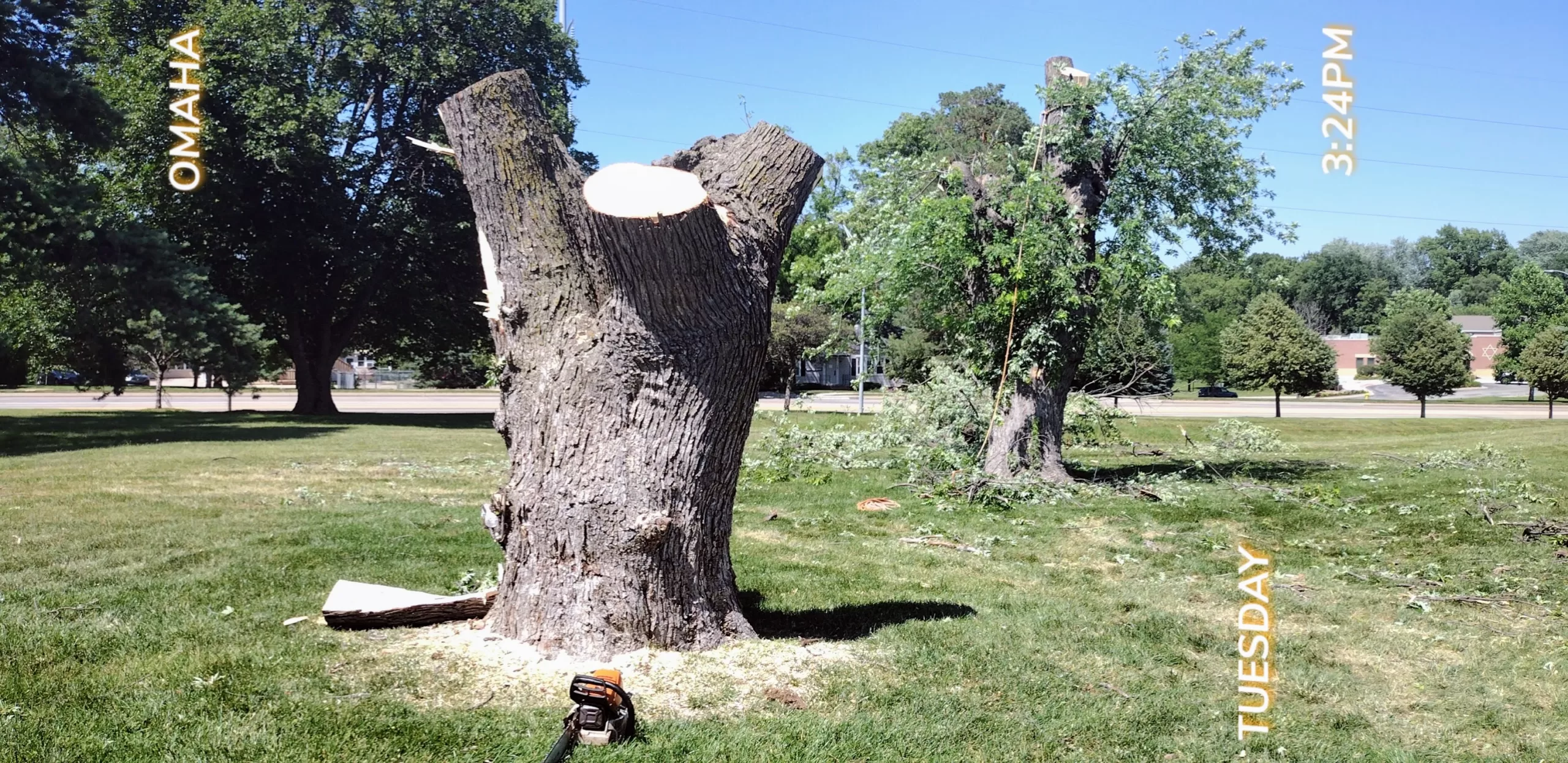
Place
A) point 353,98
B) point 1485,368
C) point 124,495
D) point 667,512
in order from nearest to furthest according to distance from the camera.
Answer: point 667,512 < point 124,495 < point 353,98 < point 1485,368

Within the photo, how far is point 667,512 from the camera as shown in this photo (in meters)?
4.47

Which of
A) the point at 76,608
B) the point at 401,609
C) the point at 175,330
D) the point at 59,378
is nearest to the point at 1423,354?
the point at 175,330

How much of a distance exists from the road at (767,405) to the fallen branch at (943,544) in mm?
14566

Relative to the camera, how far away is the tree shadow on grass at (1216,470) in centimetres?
1248

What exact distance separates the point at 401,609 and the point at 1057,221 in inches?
340

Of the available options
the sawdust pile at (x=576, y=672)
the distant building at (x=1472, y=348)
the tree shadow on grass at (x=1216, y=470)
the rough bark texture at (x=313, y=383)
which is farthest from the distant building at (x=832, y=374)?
the sawdust pile at (x=576, y=672)

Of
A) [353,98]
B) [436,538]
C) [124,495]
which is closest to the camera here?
[436,538]

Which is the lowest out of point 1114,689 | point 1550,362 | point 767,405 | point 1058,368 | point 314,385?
point 1114,689

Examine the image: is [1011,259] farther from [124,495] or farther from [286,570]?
[124,495]

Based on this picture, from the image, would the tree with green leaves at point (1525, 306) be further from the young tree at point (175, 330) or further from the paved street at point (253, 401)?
the young tree at point (175, 330)

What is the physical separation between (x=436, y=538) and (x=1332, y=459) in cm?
1300

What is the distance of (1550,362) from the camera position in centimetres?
2888

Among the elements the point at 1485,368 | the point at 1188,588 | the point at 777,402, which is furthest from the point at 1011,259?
the point at 1485,368

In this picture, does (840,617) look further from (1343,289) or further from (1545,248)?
(1545,248)
